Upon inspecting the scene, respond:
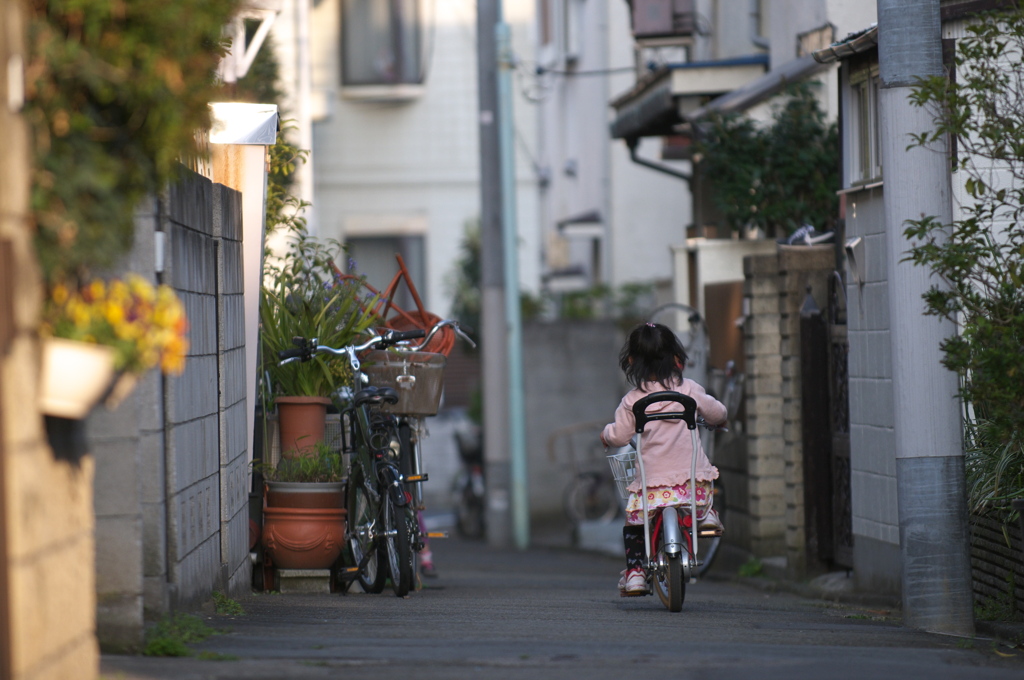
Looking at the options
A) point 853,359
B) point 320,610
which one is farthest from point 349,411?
point 853,359

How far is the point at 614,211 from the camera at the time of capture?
2167cm

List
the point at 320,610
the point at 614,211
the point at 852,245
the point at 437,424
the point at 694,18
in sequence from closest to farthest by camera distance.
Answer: the point at 320,610 < the point at 852,245 < the point at 694,18 < the point at 614,211 < the point at 437,424

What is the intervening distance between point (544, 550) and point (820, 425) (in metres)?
8.20

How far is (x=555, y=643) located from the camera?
5672mm

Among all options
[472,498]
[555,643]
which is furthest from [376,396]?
[472,498]

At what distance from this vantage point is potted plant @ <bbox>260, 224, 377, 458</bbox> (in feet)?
27.4

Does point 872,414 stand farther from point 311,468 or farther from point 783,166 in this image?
point 783,166

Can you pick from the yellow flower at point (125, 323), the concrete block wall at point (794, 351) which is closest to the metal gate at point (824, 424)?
the concrete block wall at point (794, 351)

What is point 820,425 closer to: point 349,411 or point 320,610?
point 349,411

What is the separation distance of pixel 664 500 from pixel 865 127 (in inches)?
134

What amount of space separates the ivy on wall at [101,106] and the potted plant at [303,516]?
4.03 metres

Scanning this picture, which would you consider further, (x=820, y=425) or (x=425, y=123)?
(x=425, y=123)

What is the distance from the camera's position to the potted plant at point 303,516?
8.00 metres

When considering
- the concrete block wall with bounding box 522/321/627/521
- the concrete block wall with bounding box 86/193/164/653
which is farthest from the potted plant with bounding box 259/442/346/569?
the concrete block wall with bounding box 522/321/627/521
